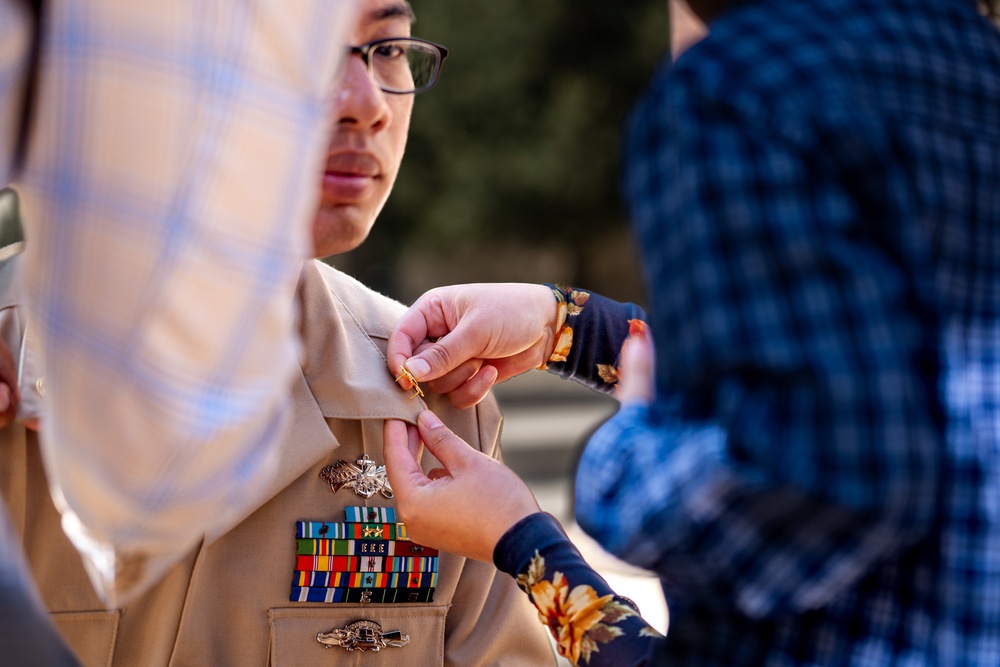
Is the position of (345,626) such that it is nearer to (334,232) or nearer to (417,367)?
(417,367)

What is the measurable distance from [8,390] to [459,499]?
70 centimetres

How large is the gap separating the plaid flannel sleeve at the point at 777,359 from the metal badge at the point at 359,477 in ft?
2.88

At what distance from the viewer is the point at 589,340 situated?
2039 millimetres

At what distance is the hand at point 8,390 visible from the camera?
1623 millimetres

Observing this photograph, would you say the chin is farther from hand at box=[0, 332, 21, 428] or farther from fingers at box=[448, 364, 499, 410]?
hand at box=[0, 332, 21, 428]

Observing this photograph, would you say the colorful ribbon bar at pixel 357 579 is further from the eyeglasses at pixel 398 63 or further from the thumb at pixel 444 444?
the eyeglasses at pixel 398 63

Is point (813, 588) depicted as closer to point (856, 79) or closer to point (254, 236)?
point (856, 79)

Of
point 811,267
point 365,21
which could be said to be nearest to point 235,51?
point 811,267

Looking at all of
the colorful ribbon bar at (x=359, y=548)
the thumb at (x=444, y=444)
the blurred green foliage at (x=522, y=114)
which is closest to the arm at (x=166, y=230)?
the thumb at (x=444, y=444)

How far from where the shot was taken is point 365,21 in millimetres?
1920

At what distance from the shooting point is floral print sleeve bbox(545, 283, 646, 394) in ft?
6.63

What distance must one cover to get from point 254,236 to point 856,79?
546 millimetres

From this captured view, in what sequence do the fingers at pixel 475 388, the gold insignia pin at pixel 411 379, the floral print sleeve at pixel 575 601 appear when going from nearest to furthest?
the floral print sleeve at pixel 575 601, the gold insignia pin at pixel 411 379, the fingers at pixel 475 388

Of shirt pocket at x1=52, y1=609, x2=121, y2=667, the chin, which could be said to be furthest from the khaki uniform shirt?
the chin
